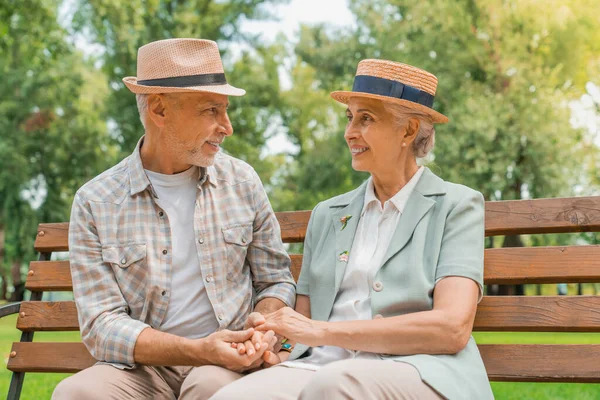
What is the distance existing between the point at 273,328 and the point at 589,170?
67.3 feet

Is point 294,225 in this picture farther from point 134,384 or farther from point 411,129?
point 134,384

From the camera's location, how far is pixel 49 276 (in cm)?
436

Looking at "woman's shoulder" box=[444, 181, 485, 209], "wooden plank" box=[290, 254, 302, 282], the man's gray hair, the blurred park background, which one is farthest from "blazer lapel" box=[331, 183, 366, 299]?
the blurred park background

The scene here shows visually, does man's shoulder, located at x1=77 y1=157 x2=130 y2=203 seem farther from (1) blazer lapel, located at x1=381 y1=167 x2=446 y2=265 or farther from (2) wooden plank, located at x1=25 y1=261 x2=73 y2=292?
(1) blazer lapel, located at x1=381 y1=167 x2=446 y2=265

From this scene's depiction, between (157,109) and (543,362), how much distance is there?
6.64 feet

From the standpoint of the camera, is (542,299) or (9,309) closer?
(542,299)

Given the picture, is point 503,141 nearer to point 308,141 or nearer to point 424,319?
point 308,141

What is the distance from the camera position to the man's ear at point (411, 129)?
11.1ft

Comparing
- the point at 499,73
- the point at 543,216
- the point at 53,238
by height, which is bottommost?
the point at 53,238

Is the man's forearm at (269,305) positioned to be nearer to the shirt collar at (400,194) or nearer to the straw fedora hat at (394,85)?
the shirt collar at (400,194)

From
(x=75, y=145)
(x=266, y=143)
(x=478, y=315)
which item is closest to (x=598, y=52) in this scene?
(x=266, y=143)

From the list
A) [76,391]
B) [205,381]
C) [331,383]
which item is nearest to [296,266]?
[205,381]

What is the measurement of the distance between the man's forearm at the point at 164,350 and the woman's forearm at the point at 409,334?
58 centimetres

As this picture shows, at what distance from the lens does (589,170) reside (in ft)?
72.1
